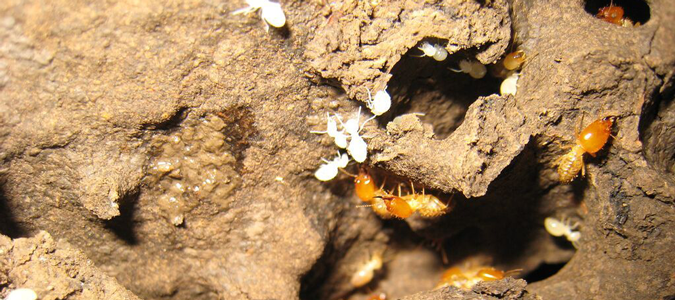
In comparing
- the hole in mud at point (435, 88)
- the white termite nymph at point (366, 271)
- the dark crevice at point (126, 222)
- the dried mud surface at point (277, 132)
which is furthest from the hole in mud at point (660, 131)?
the dark crevice at point (126, 222)

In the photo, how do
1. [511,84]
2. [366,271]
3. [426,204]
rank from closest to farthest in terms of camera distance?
[511,84]
[426,204]
[366,271]

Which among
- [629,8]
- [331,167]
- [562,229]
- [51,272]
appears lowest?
[562,229]

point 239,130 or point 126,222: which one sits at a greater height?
point 239,130

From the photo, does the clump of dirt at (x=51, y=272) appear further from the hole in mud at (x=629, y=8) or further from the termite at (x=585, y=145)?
the hole in mud at (x=629, y=8)

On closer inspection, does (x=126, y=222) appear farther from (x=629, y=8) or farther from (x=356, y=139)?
(x=629, y=8)

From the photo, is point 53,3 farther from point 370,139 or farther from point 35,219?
point 370,139

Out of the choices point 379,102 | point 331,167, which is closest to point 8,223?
point 331,167

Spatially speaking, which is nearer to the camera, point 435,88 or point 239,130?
point 239,130
